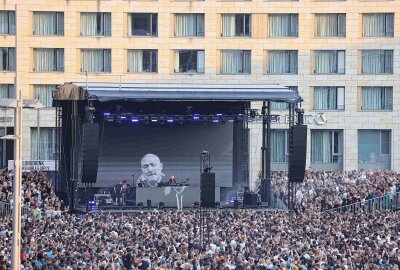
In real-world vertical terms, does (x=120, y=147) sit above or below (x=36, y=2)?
below

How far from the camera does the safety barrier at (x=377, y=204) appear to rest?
64438 mm

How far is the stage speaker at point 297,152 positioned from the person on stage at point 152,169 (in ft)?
38.8

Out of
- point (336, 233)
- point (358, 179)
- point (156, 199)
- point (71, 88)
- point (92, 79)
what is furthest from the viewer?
point (92, 79)

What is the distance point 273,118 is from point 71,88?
9913 millimetres

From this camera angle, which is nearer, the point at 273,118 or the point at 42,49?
the point at 273,118

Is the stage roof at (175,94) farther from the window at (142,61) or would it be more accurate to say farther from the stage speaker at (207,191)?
the window at (142,61)

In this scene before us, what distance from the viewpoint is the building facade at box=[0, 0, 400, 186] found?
277 ft

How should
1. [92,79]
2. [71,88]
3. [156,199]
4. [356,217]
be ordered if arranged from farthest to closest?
[92,79] < [156,199] < [71,88] < [356,217]

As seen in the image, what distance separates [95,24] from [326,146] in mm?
16150

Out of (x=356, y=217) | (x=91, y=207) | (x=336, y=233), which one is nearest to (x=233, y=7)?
A: (x=91, y=207)

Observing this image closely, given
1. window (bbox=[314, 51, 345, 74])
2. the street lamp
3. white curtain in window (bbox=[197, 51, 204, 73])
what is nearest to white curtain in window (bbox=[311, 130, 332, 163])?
window (bbox=[314, 51, 345, 74])

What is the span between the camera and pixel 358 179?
74375mm

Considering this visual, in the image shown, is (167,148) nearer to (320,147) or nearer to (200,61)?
(200,61)

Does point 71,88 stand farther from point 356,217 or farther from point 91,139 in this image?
A: point 356,217
